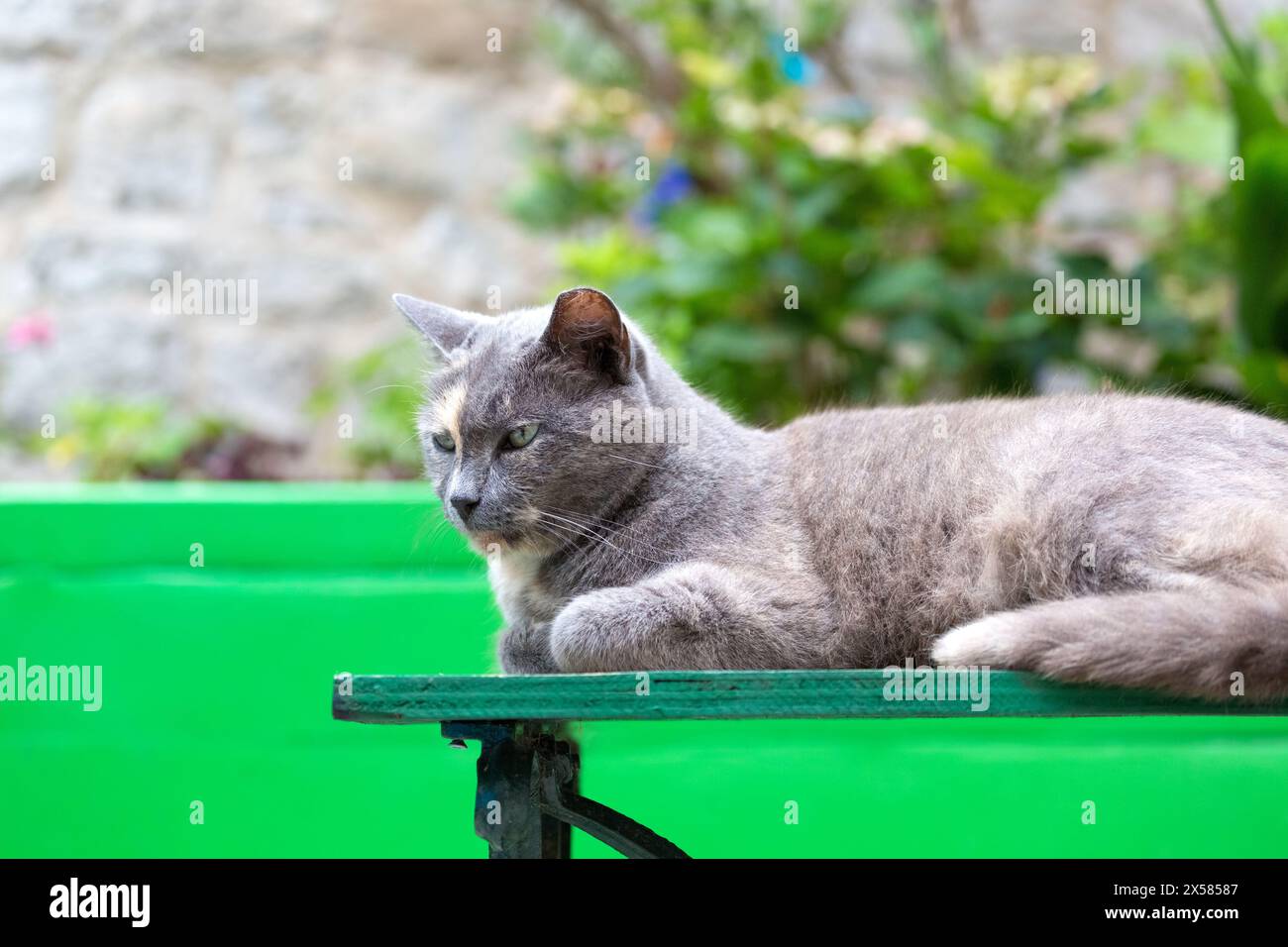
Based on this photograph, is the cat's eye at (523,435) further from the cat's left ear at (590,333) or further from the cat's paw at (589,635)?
the cat's paw at (589,635)

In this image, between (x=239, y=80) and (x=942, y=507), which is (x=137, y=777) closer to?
(x=942, y=507)

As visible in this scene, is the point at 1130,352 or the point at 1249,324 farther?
the point at 1130,352

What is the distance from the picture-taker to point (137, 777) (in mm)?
2461

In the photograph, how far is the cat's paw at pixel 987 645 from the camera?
122 cm

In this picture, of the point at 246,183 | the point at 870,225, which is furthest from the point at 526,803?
the point at 246,183

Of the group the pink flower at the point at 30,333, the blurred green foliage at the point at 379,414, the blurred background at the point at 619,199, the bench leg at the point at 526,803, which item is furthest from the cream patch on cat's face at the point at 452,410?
the pink flower at the point at 30,333

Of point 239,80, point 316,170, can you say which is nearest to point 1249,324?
point 316,170

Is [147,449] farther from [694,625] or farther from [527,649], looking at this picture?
[694,625]

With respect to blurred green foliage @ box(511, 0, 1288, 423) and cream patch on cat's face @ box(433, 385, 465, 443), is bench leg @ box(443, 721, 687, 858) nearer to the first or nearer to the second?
cream patch on cat's face @ box(433, 385, 465, 443)

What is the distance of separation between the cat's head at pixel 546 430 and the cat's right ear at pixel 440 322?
3.7 inches

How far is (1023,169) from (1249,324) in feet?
2.54

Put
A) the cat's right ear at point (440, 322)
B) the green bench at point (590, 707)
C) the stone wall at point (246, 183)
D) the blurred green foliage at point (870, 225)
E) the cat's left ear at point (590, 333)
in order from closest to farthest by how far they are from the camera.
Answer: the green bench at point (590, 707), the cat's left ear at point (590, 333), the cat's right ear at point (440, 322), the blurred green foliage at point (870, 225), the stone wall at point (246, 183)
